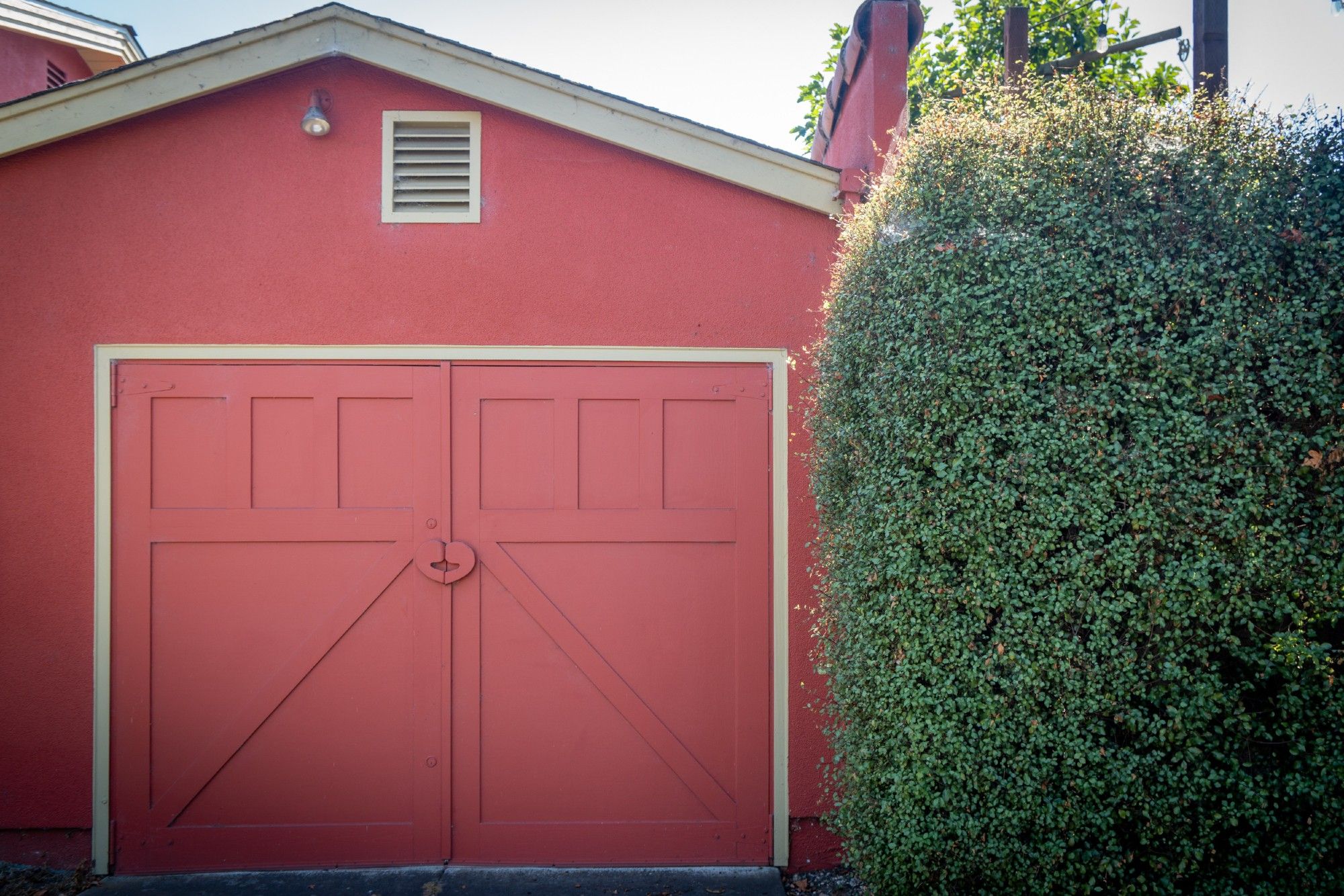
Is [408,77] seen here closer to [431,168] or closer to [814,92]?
[431,168]

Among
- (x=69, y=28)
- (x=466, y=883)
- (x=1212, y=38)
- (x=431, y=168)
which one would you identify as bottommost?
(x=466, y=883)

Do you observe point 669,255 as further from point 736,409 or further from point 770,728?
point 770,728

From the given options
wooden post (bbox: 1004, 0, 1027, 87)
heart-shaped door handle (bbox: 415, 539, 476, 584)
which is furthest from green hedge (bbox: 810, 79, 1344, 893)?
wooden post (bbox: 1004, 0, 1027, 87)

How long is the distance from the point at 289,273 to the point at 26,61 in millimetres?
5213

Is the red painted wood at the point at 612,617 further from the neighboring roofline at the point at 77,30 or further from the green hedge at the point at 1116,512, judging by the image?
the neighboring roofline at the point at 77,30

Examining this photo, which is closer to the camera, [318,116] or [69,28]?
[318,116]

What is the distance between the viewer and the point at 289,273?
170 inches

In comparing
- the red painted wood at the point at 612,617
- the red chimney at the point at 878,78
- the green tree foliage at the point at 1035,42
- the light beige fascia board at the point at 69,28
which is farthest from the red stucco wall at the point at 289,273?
the green tree foliage at the point at 1035,42

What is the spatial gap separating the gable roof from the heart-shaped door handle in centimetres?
223

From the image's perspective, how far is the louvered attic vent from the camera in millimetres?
4359

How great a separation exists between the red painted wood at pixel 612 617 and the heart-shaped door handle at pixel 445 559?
7 centimetres

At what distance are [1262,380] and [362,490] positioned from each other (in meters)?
3.92

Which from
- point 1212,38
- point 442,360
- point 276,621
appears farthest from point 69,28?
point 1212,38

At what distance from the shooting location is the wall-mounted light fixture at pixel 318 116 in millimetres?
4230
